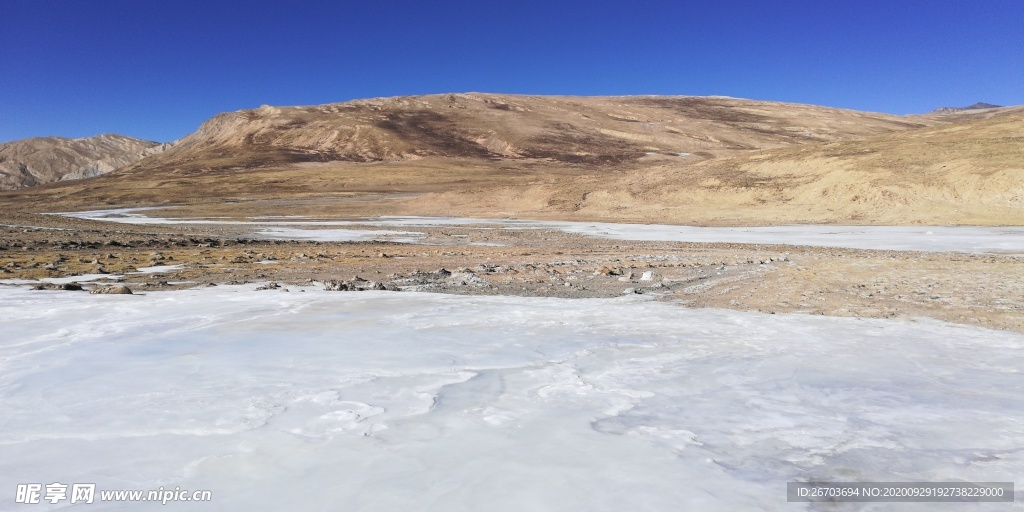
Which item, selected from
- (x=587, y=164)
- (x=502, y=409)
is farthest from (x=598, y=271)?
(x=587, y=164)

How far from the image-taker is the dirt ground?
381 inches

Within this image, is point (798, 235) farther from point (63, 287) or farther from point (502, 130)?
point (502, 130)

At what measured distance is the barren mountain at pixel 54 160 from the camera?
162 metres

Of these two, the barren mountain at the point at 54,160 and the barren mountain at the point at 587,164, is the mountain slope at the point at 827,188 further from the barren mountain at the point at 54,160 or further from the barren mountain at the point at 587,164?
the barren mountain at the point at 54,160

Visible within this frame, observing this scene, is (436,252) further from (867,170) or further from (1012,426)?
(867,170)

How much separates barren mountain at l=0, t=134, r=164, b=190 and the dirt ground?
155610 mm

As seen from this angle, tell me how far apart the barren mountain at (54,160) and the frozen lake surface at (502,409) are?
16755cm

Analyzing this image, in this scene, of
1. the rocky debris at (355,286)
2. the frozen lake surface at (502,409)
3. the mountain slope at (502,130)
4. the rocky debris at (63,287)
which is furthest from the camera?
the mountain slope at (502,130)

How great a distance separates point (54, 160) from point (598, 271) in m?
206

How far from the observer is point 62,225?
30516mm

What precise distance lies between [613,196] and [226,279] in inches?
1267

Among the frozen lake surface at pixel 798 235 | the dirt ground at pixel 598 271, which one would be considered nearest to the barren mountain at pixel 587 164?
the frozen lake surface at pixel 798 235

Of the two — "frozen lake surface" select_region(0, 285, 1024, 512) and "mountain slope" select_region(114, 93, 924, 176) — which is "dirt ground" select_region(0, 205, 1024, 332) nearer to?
"frozen lake surface" select_region(0, 285, 1024, 512)

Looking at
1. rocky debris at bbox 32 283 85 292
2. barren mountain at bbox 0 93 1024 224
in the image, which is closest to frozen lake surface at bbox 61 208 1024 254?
barren mountain at bbox 0 93 1024 224
